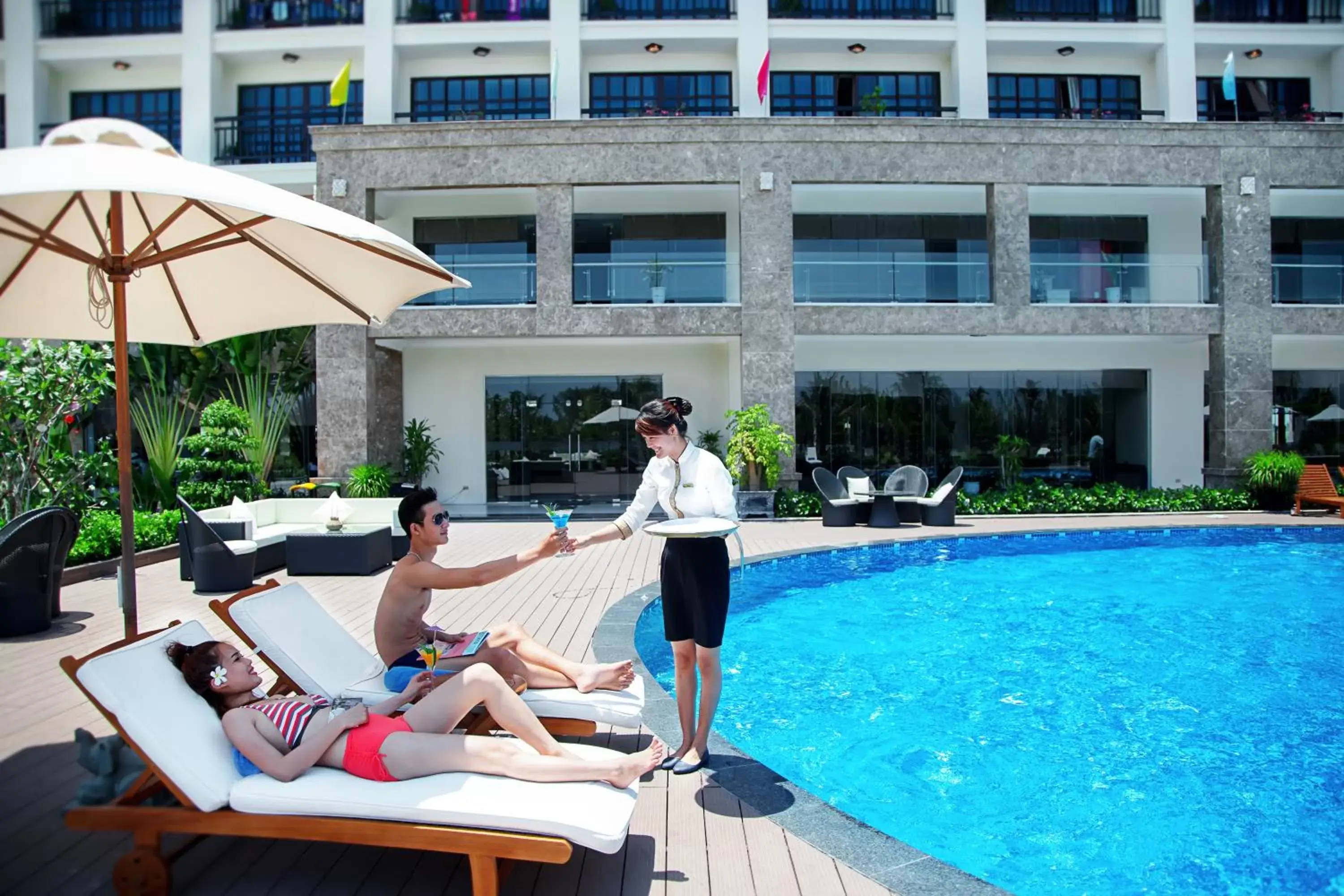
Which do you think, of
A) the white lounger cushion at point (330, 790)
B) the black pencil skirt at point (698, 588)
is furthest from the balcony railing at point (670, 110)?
the white lounger cushion at point (330, 790)

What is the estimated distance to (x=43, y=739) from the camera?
4.42 metres

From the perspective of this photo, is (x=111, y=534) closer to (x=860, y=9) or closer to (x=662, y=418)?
(x=662, y=418)

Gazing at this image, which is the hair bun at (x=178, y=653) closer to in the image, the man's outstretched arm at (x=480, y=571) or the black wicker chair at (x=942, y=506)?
the man's outstretched arm at (x=480, y=571)

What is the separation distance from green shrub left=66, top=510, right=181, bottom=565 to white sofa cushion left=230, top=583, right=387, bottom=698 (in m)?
5.99

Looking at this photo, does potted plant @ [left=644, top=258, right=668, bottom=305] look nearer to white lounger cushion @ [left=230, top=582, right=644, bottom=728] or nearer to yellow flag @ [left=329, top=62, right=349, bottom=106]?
yellow flag @ [left=329, top=62, right=349, bottom=106]

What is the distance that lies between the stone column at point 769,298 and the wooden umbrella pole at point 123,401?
12.8m

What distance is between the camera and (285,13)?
66.4 ft

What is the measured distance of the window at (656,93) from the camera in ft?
65.5

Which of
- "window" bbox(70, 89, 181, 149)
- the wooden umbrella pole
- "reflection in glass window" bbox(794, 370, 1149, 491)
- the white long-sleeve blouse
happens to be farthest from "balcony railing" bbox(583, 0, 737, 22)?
the white long-sleeve blouse

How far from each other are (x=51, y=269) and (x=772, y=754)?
4.72 meters

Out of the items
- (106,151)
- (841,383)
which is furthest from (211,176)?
(841,383)

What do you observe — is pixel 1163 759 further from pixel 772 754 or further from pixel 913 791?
pixel 772 754

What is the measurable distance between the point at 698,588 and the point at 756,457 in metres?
11.6

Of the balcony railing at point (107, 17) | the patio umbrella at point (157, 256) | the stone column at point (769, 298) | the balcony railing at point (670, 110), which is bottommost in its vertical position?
the patio umbrella at point (157, 256)
